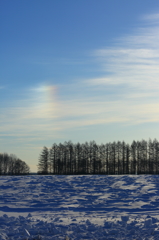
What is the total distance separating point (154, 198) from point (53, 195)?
5736mm

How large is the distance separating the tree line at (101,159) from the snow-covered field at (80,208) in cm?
5737

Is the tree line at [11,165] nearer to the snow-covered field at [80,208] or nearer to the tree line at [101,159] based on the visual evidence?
the tree line at [101,159]

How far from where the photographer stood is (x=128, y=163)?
8212cm

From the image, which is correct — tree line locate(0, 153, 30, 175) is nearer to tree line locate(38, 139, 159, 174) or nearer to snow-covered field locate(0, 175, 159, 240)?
tree line locate(38, 139, 159, 174)

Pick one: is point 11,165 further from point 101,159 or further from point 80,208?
point 80,208

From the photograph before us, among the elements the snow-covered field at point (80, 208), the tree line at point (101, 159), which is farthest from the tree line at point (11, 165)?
the snow-covered field at point (80, 208)

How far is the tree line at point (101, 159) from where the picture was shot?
81.0 meters

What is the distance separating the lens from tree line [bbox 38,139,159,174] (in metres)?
81.0

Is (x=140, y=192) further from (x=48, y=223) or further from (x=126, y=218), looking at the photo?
(x=48, y=223)

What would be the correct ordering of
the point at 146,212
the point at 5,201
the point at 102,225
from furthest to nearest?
the point at 5,201 < the point at 146,212 < the point at 102,225

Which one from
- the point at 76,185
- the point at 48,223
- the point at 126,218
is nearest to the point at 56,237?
the point at 48,223

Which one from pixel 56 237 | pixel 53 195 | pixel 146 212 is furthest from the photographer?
pixel 53 195

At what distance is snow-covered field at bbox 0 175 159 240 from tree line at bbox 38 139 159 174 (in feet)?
188

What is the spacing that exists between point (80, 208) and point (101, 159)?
6770cm
